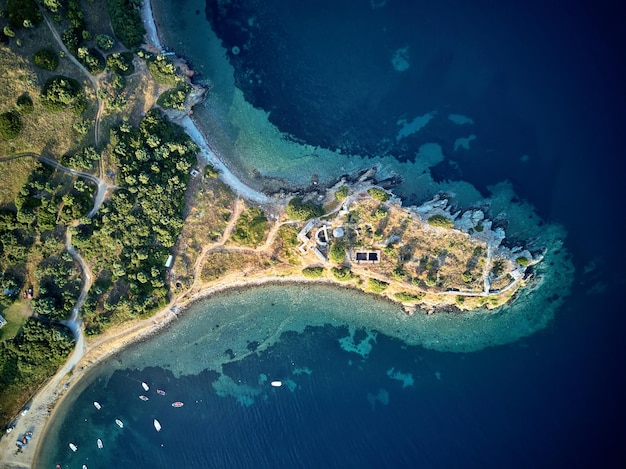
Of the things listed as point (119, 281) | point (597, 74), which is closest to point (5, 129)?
point (119, 281)

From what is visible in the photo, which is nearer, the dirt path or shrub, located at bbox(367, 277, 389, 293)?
the dirt path

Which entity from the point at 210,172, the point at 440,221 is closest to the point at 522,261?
the point at 440,221

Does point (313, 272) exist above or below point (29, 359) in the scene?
above

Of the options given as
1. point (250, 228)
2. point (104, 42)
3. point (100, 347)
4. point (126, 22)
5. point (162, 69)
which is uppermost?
point (126, 22)

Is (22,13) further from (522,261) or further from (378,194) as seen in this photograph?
(522,261)

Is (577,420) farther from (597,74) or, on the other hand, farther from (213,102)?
(213,102)

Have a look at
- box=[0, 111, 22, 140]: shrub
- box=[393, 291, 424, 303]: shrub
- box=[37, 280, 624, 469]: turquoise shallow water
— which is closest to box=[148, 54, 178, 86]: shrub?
box=[0, 111, 22, 140]: shrub

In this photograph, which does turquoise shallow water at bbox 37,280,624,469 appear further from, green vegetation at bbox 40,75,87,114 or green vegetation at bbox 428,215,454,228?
green vegetation at bbox 40,75,87,114

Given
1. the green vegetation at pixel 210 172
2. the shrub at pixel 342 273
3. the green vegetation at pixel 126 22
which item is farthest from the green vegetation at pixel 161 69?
the shrub at pixel 342 273
